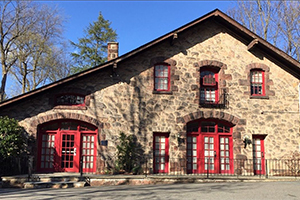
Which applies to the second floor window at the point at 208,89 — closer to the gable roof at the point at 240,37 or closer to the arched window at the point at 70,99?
the gable roof at the point at 240,37

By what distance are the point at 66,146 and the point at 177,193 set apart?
676 cm

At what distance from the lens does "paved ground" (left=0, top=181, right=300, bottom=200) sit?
9.82 m

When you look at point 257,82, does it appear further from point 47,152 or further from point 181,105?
point 47,152

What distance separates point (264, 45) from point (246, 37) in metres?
1.03

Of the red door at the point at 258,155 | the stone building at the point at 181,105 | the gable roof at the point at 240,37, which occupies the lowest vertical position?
the red door at the point at 258,155

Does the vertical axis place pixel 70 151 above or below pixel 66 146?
below

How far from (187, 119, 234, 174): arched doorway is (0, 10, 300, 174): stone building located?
0.05 meters

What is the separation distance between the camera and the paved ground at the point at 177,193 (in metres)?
9.82

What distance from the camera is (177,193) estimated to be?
34.1 ft

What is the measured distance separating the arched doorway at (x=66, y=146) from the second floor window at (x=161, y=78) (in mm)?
3826

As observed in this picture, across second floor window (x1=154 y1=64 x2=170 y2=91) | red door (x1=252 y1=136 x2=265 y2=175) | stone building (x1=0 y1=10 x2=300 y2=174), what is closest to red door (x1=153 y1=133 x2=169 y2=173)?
stone building (x1=0 y1=10 x2=300 y2=174)

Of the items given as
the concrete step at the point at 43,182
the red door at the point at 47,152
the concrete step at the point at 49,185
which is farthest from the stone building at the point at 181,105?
the concrete step at the point at 49,185

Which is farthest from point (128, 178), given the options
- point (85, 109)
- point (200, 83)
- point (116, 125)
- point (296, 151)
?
point (296, 151)

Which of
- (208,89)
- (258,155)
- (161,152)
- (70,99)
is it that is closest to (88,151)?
(70,99)
